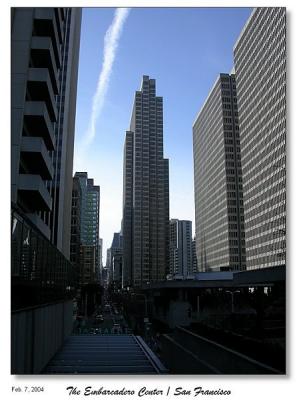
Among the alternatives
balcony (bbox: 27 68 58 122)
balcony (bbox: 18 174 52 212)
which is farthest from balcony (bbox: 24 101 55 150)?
balcony (bbox: 18 174 52 212)

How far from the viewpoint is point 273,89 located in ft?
280

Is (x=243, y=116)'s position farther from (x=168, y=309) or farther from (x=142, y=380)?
(x=142, y=380)

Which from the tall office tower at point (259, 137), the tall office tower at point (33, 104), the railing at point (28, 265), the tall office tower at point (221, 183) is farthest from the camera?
the tall office tower at point (221, 183)

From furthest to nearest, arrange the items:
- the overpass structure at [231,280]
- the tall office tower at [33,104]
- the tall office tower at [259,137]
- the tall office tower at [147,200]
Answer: the tall office tower at [147,200] < the tall office tower at [259,137] < the tall office tower at [33,104] < the overpass structure at [231,280]

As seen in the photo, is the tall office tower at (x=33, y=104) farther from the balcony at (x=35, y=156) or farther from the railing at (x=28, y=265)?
the railing at (x=28, y=265)

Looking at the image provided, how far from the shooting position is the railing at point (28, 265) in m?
9.99

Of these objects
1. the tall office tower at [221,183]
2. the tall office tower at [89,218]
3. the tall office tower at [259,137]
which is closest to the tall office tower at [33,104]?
A: the tall office tower at [259,137]

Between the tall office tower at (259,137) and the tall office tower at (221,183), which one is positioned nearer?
the tall office tower at (259,137)

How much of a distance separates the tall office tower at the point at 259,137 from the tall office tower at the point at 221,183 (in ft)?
49.3

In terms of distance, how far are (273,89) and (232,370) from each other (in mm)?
82143

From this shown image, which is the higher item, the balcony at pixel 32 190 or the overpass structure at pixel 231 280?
the balcony at pixel 32 190
